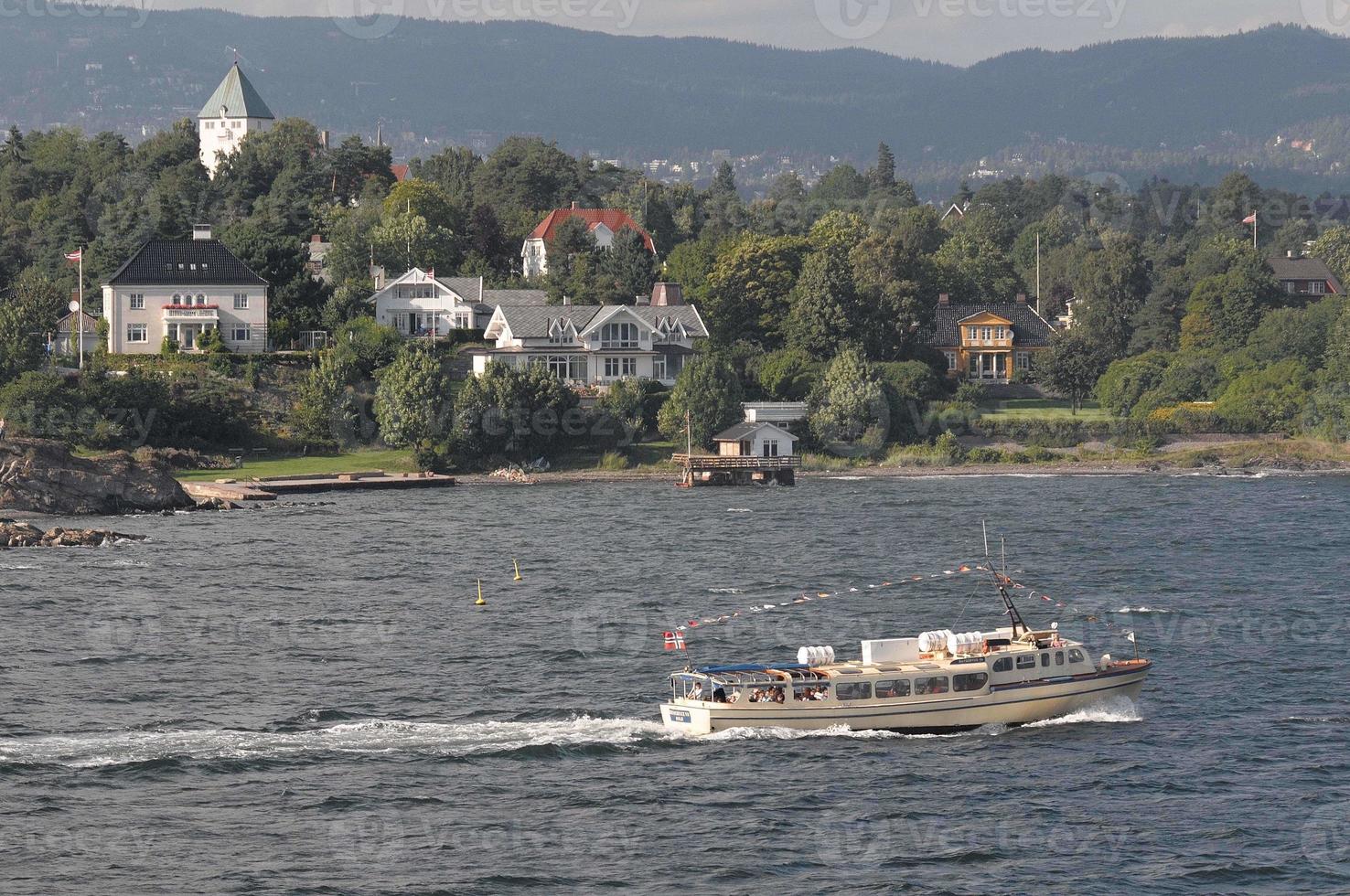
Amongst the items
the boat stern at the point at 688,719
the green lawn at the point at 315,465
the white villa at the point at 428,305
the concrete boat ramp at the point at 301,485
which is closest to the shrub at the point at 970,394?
the white villa at the point at 428,305

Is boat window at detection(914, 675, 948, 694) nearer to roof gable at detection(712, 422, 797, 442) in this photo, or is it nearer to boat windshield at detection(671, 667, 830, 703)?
boat windshield at detection(671, 667, 830, 703)

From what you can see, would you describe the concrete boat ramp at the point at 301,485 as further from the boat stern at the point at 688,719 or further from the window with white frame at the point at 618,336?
the boat stern at the point at 688,719

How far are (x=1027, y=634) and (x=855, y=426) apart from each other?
72.4 meters

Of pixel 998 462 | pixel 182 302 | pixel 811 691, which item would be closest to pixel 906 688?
pixel 811 691

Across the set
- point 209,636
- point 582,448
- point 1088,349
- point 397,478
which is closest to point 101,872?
point 209,636

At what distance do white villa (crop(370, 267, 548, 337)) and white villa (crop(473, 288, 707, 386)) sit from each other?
236 inches

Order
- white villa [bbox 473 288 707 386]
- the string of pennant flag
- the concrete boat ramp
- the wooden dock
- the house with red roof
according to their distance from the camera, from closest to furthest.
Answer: the string of pennant flag → the concrete boat ramp → the wooden dock → white villa [bbox 473 288 707 386] → the house with red roof

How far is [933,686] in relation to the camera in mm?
46250

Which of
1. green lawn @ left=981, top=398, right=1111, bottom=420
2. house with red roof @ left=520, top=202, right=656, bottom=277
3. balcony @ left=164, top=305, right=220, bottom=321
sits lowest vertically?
green lawn @ left=981, top=398, right=1111, bottom=420

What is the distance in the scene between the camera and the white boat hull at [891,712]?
Answer: 45.8 m

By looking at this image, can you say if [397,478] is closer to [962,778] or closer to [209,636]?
[209,636]

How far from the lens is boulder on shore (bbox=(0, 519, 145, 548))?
268 ft

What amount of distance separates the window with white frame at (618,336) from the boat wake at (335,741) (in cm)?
8305

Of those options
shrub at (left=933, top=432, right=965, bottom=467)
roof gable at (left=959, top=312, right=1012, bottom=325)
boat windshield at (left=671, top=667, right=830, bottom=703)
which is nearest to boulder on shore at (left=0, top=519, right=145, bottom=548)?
boat windshield at (left=671, top=667, right=830, bottom=703)
